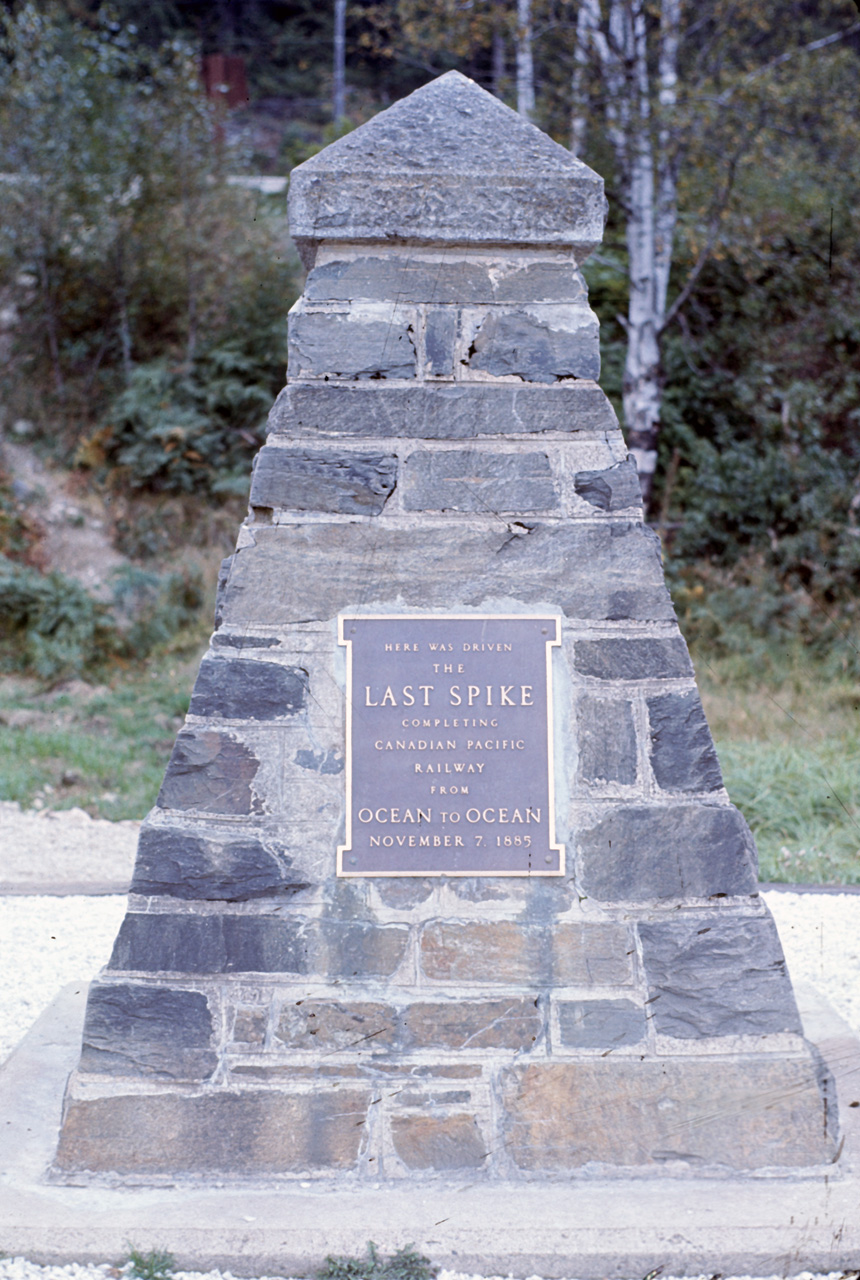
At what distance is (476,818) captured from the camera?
8.51 ft

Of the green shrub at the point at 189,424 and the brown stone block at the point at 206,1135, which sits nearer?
the brown stone block at the point at 206,1135

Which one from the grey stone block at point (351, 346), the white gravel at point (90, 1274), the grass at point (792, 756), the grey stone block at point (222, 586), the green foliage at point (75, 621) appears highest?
the grey stone block at point (351, 346)

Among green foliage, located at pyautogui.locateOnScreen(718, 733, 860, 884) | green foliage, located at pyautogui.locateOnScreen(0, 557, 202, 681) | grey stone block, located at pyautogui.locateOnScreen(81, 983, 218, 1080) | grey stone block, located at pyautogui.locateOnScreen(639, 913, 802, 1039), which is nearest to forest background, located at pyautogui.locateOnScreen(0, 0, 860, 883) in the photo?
green foliage, located at pyautogui.locateOnScreen(0, 557, 202, 681)

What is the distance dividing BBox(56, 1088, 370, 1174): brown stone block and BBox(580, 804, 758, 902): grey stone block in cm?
83

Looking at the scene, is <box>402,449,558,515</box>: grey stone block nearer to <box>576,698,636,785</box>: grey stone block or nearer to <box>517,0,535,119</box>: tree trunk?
<box>576,698,636,785</box>: grey stone block

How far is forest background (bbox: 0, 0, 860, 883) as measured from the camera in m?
7.97

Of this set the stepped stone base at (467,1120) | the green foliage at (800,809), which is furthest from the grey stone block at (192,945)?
the green foliage at (800,809)

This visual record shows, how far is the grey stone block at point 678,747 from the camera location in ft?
8.47

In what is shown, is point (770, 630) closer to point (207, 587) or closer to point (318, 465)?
point (207, 587)

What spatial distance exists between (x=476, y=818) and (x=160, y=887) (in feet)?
2.50

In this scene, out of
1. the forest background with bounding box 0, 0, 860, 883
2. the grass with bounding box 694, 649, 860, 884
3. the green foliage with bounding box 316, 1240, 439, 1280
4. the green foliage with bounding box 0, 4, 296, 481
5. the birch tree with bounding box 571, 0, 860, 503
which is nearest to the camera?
the green foliage with bounding box 316, 1240, 439, 1280

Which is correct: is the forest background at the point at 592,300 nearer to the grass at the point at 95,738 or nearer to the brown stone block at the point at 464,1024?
the grass at the point at 95,738

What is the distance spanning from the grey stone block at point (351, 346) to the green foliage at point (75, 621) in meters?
5.89

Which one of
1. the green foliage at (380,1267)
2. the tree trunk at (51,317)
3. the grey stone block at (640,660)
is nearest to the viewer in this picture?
the green foliage at (380,1267)
